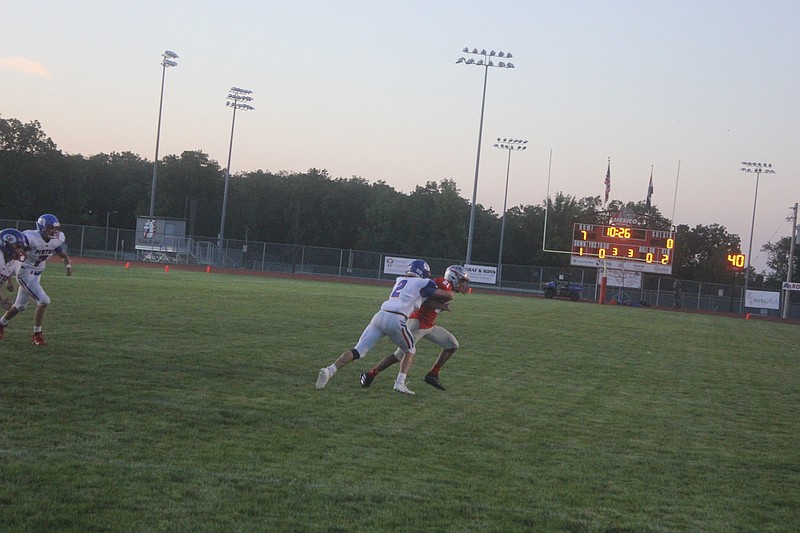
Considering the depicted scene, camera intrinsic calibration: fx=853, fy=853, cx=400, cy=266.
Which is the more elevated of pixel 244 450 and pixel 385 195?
pixel 385 195

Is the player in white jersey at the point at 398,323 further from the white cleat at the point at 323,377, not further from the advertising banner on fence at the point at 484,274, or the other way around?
the advertising banner on fence at the point at 484,274

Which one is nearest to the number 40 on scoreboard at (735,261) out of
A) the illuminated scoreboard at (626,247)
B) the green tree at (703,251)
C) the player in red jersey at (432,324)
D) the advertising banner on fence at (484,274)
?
the illuminated scoreboard at (626,247)

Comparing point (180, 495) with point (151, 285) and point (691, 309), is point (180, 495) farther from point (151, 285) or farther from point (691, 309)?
point (691, 309)

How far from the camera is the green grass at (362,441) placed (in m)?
5.46

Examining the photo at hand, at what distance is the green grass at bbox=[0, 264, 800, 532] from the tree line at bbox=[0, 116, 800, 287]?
2590 inches

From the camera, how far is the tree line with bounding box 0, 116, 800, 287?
7969 cm

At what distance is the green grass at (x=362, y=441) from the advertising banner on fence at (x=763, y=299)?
42754 mm

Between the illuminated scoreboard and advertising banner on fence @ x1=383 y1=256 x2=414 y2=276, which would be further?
advertising banner on fence @ x1=383 y1=256 x2=414 y2=276

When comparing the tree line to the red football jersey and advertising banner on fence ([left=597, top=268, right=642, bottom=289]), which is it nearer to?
advertising banner on fence ([left=597, top=268, right=642, bottom=289])

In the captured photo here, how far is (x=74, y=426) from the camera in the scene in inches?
281

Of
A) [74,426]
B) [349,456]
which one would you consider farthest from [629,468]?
[74,426]

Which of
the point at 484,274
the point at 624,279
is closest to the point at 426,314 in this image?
the point at 624,279

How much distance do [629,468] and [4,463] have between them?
192 inches

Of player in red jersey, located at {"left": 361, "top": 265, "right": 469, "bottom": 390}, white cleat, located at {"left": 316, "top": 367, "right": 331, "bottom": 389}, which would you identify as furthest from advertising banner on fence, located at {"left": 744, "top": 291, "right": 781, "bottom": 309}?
white cleat, located at {"left": 316, "top": 367, "right": 331, "bottom": 389}
